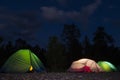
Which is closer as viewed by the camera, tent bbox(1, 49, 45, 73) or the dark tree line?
tent bbox(1, 49, 45, 73)

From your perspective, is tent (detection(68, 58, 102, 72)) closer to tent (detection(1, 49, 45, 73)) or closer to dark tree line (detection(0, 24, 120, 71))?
tent (detection(1, 49, 45, 73))

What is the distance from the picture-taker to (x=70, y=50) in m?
92.0

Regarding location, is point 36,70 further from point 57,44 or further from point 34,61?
point 57,44

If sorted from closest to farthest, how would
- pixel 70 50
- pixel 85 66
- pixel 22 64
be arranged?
pixel 22 64 < pixel 85 66 < pixel 70 50

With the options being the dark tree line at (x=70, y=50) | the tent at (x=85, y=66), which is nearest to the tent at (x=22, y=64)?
the tent at (x=85, y=66)

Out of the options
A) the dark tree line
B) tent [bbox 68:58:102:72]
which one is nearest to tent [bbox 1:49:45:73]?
tent [bbox 68:58:102:72]

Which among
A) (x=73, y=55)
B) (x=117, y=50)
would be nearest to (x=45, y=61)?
(x=73, y=55)

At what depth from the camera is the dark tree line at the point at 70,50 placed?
7369 cm

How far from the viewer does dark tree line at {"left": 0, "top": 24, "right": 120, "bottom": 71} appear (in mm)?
73688

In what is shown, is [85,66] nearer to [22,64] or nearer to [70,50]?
[22,64]

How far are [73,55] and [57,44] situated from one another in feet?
51.2

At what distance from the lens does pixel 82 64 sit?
33.8 m

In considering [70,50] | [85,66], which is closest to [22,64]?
[85,66]

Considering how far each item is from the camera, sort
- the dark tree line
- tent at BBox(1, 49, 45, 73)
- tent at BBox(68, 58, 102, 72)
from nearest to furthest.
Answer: tent at BBox(1, 49, 45, 73)
tent at BBox(68, 58, 102, 72)
the dark tree line
